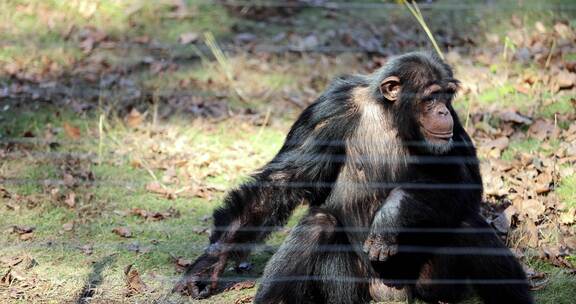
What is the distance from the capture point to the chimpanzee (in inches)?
191

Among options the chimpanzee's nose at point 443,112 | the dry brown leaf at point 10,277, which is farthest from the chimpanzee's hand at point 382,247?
the dry brown leaf at point 10,277

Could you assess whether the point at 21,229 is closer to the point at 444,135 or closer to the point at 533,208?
the point at 444,135

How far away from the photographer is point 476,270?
4.94 metres

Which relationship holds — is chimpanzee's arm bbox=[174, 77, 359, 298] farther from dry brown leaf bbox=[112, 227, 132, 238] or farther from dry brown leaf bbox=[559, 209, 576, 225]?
dry brown leaf bbox=[559, 209, 576, 225]

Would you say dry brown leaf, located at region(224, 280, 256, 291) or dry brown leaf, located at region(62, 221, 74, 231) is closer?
dry brown leaf, located at region(224, 280, 256, 291)

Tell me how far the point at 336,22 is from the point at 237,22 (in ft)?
4.55

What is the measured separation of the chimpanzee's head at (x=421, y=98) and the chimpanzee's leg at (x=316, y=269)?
79cm

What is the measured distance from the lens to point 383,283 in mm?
5086

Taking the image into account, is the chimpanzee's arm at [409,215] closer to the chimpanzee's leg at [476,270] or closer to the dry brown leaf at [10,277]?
the chimpanzee's leg at [476,270]

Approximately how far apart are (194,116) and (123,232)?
9.05 ft

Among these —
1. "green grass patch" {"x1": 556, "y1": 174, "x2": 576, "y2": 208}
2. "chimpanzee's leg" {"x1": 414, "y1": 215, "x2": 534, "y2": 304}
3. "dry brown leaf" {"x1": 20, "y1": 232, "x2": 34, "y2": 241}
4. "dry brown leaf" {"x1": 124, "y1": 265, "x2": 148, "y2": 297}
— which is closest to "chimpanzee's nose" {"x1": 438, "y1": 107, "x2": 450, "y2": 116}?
"chimpanzee's leg" {"x1": 414, "y1": 215, "x2": 534, "y2": 304}

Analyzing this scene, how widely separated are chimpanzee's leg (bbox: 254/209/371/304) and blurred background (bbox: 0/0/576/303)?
1.39 ft

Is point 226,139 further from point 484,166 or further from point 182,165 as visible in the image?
point 484,166

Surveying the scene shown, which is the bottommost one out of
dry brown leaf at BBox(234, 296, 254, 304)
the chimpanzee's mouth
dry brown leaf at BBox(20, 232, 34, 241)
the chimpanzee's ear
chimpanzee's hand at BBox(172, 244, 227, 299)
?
dry brown leaf at BBox(20, 232, 34, 241)
